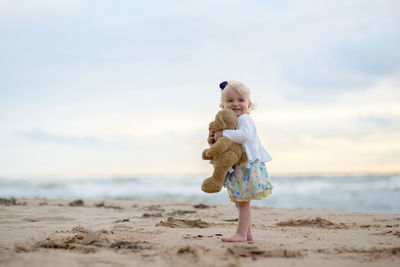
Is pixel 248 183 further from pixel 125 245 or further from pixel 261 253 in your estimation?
pixel 125 245

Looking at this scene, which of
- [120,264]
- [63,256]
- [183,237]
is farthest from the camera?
[183,237]

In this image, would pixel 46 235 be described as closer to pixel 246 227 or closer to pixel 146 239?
pixel 146 239

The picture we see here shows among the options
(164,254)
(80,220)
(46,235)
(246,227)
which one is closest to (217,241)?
(246,227)

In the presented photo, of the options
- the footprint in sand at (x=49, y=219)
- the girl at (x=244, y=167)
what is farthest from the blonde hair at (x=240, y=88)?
the footprint in sand at (x=49, y=219)

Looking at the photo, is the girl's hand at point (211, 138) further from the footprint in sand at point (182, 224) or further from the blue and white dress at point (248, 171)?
the footprint in sand at point (182, 224)

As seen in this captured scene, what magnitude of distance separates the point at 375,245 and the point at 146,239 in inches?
87.6

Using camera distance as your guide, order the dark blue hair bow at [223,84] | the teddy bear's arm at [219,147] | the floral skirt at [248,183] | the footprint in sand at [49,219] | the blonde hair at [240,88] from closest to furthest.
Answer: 1. the teddy bear's arm at [219,147]
2. the floral skirt at [248,183]
3. the blonde hair at [240,88]
4. the dark blue hair bow at [223,84]
5. the footprint in sand at [49,219]

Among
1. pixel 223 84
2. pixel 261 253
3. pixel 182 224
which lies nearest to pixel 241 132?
pixel 223 84

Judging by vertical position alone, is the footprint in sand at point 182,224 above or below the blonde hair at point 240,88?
below

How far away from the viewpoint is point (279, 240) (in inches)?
157

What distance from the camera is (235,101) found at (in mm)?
4121

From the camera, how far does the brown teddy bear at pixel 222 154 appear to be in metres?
3.83

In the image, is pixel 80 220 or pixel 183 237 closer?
pixel 183 237

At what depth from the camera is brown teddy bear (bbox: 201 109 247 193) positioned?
3834 millimetres
